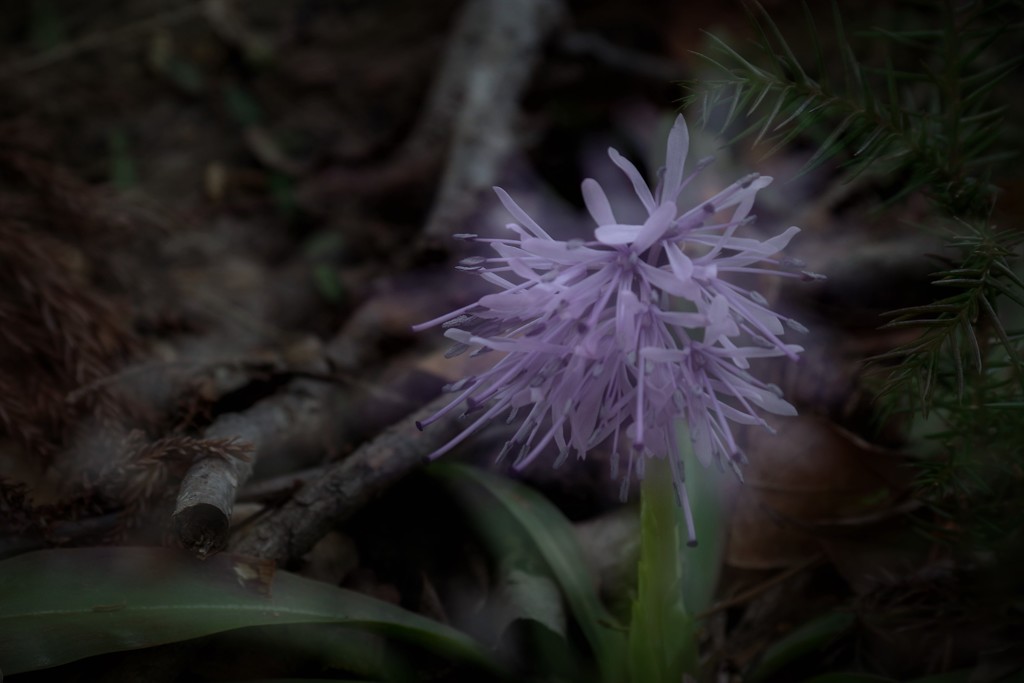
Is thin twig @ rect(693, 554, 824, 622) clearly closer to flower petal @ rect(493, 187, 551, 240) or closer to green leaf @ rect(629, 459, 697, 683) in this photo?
green leaf @ rect(629, 459, 697, 683)

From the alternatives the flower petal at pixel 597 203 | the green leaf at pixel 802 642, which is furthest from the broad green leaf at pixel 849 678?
the flower petal at pixel 597 203

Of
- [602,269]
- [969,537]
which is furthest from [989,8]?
[969,537]

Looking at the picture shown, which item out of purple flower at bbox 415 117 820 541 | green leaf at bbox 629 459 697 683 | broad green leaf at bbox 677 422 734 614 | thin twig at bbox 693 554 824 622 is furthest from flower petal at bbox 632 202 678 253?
thin twig at bbox 693 554 824 622

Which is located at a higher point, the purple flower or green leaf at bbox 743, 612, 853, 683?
the purple flower

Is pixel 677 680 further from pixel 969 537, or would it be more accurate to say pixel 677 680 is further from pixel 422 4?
pixel 422 4

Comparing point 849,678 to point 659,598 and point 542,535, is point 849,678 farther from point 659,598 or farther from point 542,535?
point 542,535
